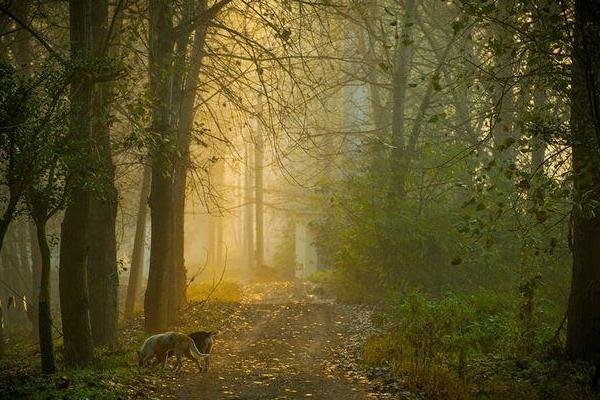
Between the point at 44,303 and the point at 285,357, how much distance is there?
502 cm

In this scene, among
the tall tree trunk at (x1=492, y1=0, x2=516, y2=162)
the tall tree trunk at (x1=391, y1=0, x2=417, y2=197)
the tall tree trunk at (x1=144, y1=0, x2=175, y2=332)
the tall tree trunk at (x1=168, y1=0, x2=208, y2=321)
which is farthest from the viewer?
the tall tree trunk at (x1=391, y1=0, x2=417, y2=197)

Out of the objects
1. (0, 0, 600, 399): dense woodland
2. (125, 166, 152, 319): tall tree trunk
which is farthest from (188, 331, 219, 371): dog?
(125, 166, 152, 319): tall tree trunk

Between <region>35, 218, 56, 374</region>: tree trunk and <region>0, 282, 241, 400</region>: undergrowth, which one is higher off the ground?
<region>35, 218, 56, 374</region>: tree trunk

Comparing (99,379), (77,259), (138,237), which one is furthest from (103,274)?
(138,237)

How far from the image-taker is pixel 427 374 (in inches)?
376

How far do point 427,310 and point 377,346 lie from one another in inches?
47.9

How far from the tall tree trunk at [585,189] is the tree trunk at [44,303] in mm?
7262

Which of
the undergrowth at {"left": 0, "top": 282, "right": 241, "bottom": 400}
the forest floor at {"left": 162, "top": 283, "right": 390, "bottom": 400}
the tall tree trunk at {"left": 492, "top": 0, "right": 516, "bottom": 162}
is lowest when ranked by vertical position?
the forest floor at {"left": 162, "top": 283, "right": 390, "bottom": 400}

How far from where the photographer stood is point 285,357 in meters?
13.0

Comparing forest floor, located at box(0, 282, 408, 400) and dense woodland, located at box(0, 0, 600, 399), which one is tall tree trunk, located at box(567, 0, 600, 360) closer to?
dense woodland, located at box(0, 0, 600, 399)

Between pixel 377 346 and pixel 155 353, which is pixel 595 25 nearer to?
pixel 377 346

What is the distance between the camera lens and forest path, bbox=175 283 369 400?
31.4 feet

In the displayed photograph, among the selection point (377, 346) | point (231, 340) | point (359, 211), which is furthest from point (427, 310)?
point (359, 211)

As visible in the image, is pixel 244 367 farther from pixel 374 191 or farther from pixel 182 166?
pixel 374 191
